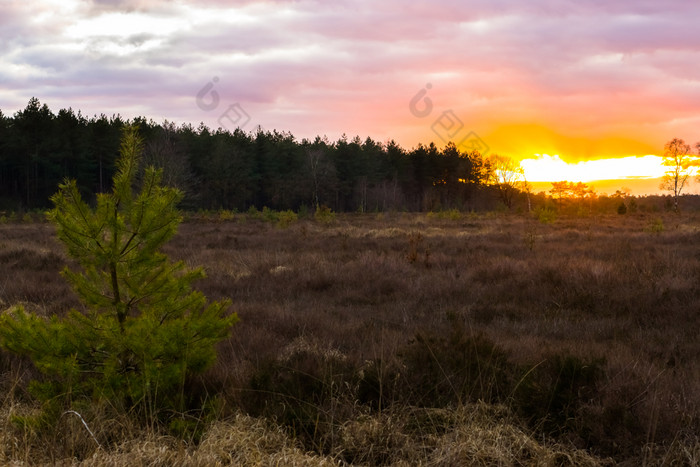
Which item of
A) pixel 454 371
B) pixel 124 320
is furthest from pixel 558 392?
pixel 124 320

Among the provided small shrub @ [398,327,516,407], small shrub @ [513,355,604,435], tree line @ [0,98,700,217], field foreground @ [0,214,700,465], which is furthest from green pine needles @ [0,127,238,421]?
tree line @ [0,98,700,217]

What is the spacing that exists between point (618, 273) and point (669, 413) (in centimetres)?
615

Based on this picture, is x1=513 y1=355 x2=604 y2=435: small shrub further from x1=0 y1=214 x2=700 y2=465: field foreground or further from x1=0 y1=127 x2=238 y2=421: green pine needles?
x1=0 y1=127 x2=238 y2=421: green pine needles

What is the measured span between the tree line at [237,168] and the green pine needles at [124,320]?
33080 mm

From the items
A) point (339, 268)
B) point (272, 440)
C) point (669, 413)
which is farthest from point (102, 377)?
point (339, 268)

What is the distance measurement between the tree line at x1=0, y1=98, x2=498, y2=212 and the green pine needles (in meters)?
33.1

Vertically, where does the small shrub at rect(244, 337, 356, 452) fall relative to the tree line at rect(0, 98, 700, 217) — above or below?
below

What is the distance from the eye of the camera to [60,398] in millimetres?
3488

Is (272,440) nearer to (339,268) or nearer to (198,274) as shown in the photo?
(198,274)

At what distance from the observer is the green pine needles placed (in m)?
3.22

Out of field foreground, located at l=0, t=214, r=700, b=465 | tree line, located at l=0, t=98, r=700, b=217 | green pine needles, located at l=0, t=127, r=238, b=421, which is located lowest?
field foreground, located at l=0, t=214, r=700, b=465

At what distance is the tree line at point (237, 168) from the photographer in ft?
158

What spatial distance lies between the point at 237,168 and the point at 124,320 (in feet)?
185

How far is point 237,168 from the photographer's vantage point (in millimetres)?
58312
